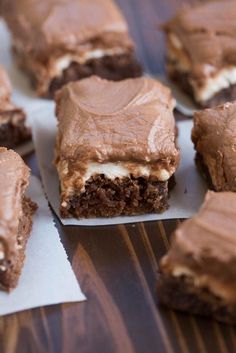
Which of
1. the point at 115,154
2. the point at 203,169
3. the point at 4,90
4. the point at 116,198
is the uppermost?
the point at 4,90

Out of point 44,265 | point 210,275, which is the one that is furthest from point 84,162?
point 210,275

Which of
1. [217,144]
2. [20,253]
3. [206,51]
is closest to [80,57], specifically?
[206,51]

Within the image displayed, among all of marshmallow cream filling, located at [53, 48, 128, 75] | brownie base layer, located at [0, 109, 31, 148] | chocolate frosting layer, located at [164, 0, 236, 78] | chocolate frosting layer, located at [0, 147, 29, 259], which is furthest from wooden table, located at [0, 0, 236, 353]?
marshmallow cream filling, located at [53, 48, 128, 75]

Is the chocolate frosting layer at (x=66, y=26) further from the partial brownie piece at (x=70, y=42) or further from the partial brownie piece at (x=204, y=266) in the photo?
the partial brownie piece at (x=204, y=266)

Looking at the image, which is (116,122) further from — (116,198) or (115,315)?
(115,315)

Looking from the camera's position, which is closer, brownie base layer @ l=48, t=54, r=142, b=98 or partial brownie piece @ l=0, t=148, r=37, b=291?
partial brownie piece @ l=0, t=148, r=37, b=291

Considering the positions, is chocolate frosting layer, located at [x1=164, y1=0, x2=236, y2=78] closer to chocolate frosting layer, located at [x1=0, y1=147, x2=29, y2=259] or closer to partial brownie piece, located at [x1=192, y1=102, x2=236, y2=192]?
partial brownie piece, located at [x1=192, y1=102, x2=236, y2=192]
